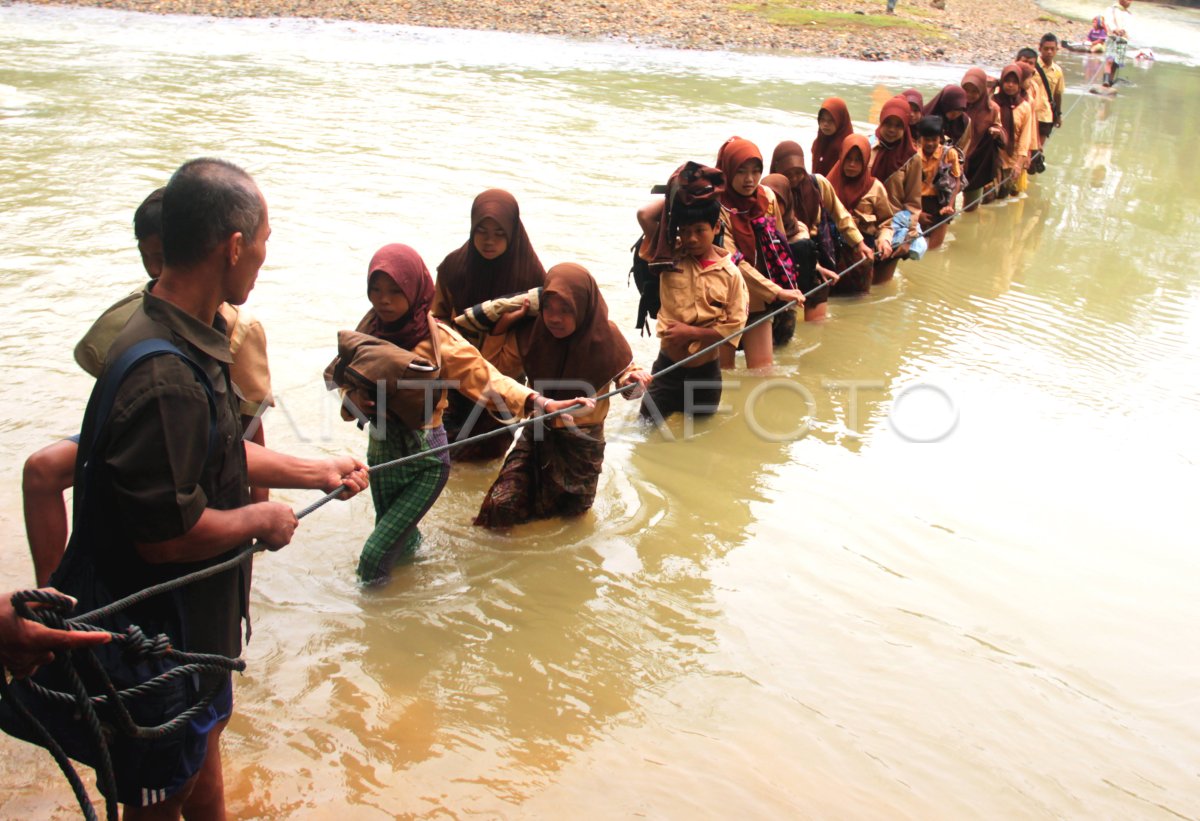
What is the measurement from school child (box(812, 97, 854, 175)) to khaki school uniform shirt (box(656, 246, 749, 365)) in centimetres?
298

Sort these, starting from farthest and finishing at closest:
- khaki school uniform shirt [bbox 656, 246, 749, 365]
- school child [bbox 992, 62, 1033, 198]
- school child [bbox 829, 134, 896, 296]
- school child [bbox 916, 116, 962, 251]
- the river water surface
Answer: school child [bbox 992, 62, 1033, 198], school child [bbox 916, 116, 962, 251], school child [bbox 829, 134, 896, 296], khaki school uniform shirt [bbox 656, 246, 749, 365], the river water surface

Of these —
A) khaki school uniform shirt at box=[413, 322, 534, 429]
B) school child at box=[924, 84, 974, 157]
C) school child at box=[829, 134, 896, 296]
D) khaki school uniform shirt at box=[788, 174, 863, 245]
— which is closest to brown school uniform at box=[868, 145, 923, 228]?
school child at box=[829, 134, 896, 296]

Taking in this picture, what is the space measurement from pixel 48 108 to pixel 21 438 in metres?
9.14

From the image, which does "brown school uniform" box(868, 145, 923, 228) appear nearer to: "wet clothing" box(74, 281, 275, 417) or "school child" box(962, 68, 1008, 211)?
"school child" box(962, 68, 1008, 211)

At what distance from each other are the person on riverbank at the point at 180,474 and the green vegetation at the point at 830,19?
25174 millimetres

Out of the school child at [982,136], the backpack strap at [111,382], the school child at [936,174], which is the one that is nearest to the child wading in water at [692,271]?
the backpack strap at [111,382]

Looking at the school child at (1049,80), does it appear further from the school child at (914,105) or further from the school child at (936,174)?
the school child at (914,105)

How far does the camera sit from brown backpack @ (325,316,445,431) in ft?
12.2

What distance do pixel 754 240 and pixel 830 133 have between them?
2.11 m

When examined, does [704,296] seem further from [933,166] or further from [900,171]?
[933,166]

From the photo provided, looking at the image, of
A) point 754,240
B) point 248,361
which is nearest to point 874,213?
point 754,240

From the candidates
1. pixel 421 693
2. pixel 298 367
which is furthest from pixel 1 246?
pixel 421 693

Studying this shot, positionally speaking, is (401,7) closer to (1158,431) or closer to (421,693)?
(1158,431)

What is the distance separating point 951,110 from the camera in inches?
388
